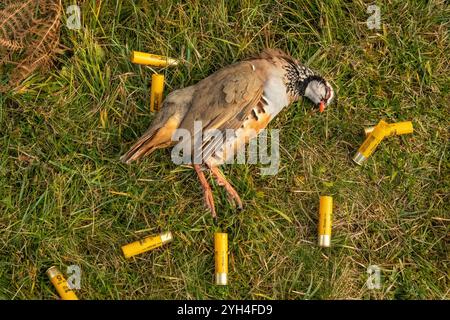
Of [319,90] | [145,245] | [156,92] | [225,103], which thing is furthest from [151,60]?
[145,245]

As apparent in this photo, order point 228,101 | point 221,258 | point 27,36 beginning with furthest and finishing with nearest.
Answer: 1. point 27,36
2. point 221,258
3. point 228,101

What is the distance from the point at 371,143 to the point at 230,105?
1189 mm

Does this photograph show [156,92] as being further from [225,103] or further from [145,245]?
[145,245]

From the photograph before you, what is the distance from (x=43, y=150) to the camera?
172 inches

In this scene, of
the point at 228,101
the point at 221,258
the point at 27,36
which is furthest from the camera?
the point at 27,36

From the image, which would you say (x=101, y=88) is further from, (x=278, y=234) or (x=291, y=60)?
(x=278, y=234)

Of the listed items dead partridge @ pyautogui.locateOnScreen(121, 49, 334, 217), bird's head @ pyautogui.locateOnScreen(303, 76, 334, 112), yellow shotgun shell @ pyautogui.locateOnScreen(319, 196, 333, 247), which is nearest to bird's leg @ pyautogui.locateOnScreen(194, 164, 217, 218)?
dead partridge @ pyautogui.locateOnScreen(121, 49, 334, 217)

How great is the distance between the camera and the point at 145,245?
13.7ft

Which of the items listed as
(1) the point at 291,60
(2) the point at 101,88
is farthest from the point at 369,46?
(2) the point at 101,88

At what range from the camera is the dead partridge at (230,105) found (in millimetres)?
3879

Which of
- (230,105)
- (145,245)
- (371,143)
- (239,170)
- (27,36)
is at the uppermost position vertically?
(27,36)

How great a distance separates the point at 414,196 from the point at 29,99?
3.15 meters

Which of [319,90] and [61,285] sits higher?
[319,90]

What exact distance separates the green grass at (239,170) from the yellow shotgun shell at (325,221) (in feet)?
0.37
